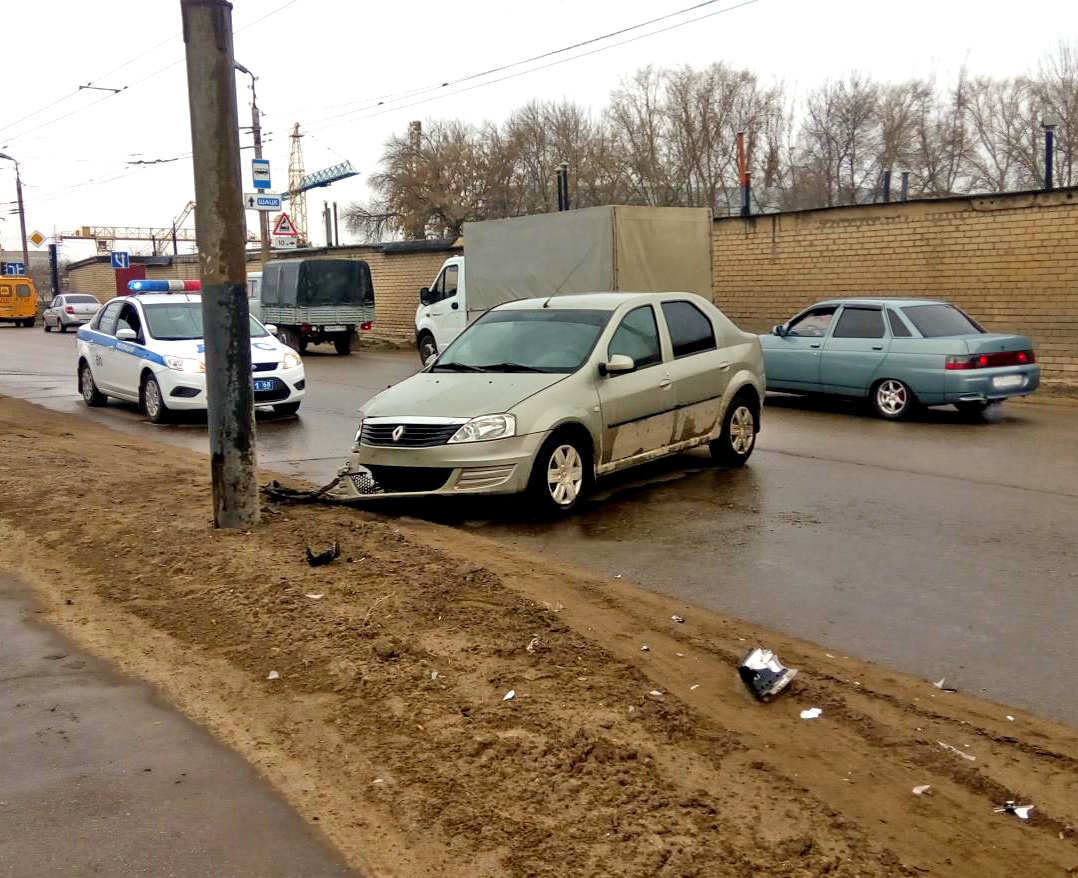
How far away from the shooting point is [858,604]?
5.89 m

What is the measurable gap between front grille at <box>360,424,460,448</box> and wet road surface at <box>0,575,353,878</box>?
3373 millimetres

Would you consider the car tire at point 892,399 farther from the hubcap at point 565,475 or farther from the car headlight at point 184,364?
the car headlight at point 184,364

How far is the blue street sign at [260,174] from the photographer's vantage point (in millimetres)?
29812

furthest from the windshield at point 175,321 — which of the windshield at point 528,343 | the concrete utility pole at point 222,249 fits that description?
the concrete utility pole at point 222,249

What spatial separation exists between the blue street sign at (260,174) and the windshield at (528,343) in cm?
2228

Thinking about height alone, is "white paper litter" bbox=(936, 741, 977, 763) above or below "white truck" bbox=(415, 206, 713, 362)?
below

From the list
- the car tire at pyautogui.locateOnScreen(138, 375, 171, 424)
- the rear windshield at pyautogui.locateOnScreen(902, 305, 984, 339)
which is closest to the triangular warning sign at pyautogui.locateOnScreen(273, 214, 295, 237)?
the car tire at pyautogui.locateOnScreen(138, 375, 171, 424)

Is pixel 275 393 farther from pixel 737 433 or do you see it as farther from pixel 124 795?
pixel 124 795

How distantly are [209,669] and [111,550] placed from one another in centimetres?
226

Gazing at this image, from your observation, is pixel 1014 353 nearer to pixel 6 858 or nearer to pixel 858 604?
pixel 858 604

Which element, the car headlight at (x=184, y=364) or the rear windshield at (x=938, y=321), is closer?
the rear windshield at (x=938, y=321)

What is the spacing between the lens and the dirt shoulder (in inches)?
129

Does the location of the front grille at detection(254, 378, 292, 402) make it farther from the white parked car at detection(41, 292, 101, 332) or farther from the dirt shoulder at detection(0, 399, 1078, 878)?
the white parked car at detection(41, 292, 101, 332)

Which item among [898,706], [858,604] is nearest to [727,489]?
[858,604]
